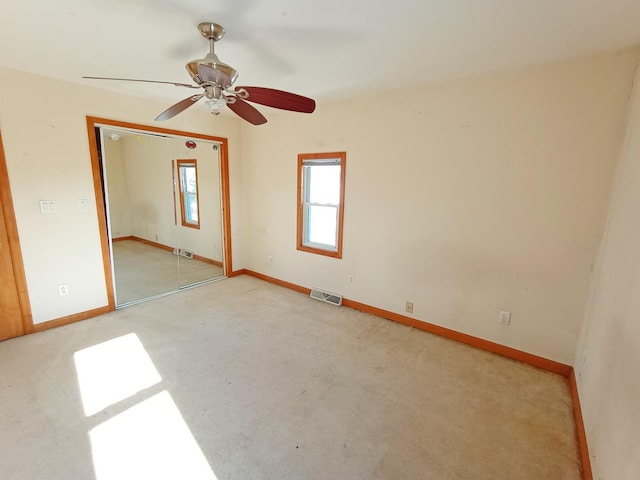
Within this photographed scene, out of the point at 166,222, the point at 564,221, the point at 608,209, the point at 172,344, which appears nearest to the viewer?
the point at 608,209

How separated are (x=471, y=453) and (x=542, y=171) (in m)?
2.03

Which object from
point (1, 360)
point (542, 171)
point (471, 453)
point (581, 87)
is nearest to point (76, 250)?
point (1, 360)

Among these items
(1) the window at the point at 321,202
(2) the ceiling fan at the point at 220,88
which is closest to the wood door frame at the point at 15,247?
(2) the ceiling fan at the point at 220,88

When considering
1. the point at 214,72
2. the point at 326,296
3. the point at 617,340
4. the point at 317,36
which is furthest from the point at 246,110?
the point at 617,340

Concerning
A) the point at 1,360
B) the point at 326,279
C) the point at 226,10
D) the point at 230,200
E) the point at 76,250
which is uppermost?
the point at 226,10

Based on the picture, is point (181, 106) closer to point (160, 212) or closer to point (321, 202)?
point (321, 202)

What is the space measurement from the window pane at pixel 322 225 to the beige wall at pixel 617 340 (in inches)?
95.3

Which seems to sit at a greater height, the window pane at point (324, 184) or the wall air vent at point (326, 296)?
the window pane at point (324, 184)

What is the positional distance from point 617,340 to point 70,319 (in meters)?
4.35

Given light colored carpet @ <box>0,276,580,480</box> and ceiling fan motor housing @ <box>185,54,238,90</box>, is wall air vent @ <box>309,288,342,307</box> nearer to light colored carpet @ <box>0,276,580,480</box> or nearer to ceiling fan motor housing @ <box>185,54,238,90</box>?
light colored carpet @ <box>0,276,580,480</box>

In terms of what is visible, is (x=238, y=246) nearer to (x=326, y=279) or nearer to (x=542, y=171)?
(x=326, y=279)

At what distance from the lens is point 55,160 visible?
2.75 metres

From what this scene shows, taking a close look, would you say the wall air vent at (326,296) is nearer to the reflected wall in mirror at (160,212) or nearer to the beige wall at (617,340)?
the reflected wall in mirror at (160,212)

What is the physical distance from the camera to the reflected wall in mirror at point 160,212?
11.3ft
